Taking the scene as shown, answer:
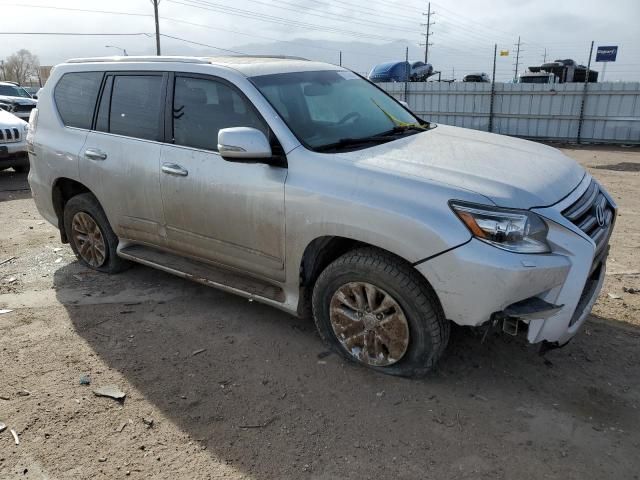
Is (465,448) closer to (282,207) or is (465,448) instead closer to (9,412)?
(282,207)

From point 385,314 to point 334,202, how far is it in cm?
72

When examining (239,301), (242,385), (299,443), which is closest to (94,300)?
(239,301)

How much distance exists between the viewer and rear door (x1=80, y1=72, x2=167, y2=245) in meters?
4.03

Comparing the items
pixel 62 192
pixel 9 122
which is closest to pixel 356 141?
pixel 62 192

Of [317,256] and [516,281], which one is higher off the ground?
[516,281]

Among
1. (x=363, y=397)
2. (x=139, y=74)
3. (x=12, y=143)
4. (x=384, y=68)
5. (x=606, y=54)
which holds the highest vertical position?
(x=606, y=54)

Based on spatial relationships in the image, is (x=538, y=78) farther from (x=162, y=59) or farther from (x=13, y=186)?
(x=162, y=59)

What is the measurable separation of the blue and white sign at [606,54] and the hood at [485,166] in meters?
16.7

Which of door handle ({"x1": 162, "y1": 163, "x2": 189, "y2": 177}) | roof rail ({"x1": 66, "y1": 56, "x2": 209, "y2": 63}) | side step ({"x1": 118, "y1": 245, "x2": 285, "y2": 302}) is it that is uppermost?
roof rail ({"x1": 66, "y1": 56, "x2": 209, "y2": 63})

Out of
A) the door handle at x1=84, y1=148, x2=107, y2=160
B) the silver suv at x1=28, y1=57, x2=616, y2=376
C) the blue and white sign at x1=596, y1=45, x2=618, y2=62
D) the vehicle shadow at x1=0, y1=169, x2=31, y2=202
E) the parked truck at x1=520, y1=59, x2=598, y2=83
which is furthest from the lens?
the parked truck at x1=520, y1=59, x2=598, y2=83

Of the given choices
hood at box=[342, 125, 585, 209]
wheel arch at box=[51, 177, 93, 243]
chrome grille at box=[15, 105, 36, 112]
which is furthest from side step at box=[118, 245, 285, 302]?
chrome grille at box=[15, 105, 36, 112]

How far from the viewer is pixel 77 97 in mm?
4711

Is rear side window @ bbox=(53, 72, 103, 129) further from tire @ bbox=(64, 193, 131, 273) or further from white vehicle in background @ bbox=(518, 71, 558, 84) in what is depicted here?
white vehicle in background @ bbox=(518, 71, 558, 84)

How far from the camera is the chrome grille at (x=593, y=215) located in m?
2.94
